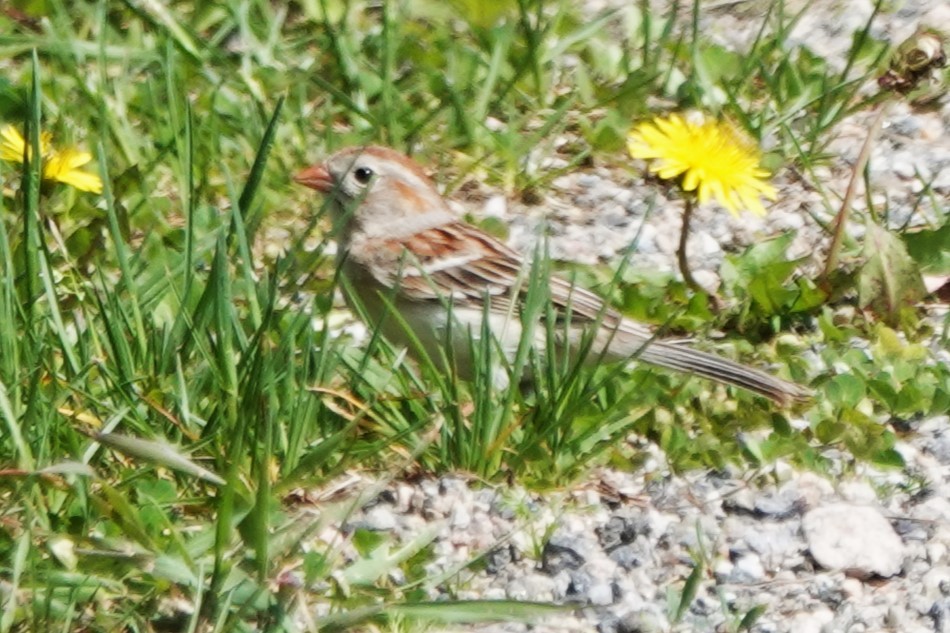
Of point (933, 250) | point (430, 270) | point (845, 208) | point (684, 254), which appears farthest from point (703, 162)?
point (430, 270)

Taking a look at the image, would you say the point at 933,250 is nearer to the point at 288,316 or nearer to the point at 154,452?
the point at 288,316

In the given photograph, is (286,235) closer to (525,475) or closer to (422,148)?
(422,148)

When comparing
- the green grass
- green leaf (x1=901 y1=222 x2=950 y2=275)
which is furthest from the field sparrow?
green leaf (x1=901 y1=222 x2=950 y2=275)

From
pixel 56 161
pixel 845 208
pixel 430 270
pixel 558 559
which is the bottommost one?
pixel 558 559

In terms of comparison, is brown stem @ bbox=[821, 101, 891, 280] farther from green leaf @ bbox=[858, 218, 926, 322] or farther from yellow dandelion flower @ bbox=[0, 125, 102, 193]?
yellow dandelion flower @ bbox=[0, 125, 102, 193]

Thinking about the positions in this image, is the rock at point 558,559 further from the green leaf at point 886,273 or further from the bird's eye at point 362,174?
the bird's eye at point 362,174

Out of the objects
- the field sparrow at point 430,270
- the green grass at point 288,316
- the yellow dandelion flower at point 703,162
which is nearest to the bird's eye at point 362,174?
the field sparrow at point 430,270

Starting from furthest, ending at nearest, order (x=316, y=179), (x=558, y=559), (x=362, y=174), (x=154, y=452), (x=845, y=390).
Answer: (x=362, y=174), (x=316, y=179), (x=845, y=390), (x=558, y=559), (x=154, y=452)

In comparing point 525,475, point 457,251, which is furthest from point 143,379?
point 457,251
